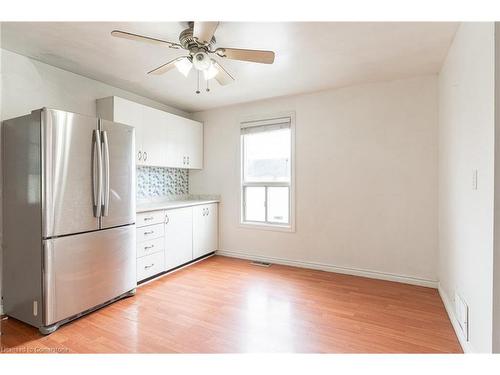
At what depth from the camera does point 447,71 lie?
7.86ft

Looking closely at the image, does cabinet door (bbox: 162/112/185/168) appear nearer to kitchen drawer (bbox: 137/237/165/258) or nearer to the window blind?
the window blind

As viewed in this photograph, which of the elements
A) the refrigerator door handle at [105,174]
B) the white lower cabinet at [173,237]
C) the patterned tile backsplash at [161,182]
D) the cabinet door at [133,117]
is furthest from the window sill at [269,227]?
the refrigerator door handle at [105,174]

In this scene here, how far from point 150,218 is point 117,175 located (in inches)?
28.4

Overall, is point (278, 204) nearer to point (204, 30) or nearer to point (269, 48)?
point (269, 48)

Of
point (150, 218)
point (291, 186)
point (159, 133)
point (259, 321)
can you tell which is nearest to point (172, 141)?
point (159, 133)

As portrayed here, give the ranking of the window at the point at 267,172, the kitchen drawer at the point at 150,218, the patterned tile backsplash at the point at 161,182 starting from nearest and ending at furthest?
the kitchen drawer at the point at 150,218 → the patterned tile backsplash at the point at 161,182 → the window at the point at 267,172

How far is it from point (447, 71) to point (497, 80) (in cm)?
132

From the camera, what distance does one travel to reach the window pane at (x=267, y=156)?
377cm

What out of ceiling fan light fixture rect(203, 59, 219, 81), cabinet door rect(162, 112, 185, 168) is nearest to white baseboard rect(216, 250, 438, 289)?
cabinet door rect(162, 112, 185, 168)

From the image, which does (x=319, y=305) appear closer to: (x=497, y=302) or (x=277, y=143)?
(x=497, y=302)

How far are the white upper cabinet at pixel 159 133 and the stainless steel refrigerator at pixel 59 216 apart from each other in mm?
666

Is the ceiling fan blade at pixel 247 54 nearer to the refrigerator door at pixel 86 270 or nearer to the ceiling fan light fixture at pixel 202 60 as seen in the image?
the ceiling fan light fixture at pixel 202 60
